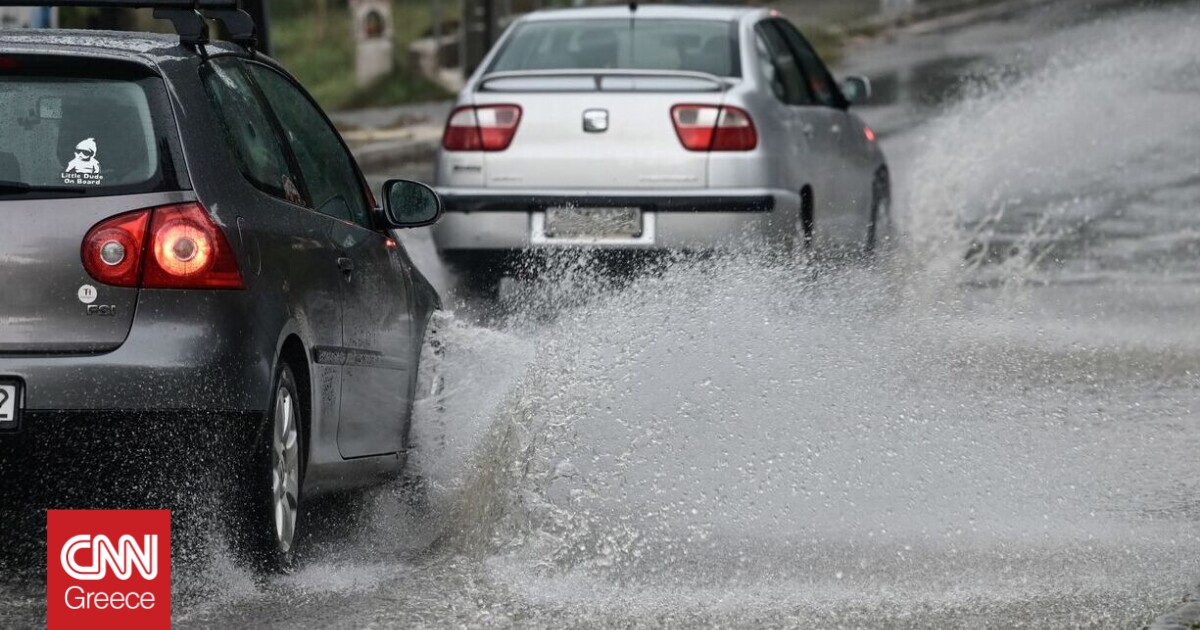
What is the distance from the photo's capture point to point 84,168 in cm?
560

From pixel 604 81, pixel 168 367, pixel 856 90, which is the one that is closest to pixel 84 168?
pixel 168 367

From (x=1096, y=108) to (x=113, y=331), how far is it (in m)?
17.3

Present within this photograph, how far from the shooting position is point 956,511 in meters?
6.74

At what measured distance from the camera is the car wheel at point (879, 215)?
13.0 metres

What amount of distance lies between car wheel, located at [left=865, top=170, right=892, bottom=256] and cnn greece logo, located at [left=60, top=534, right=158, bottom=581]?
805 cm

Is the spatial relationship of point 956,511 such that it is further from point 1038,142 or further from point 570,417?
point 1038,142

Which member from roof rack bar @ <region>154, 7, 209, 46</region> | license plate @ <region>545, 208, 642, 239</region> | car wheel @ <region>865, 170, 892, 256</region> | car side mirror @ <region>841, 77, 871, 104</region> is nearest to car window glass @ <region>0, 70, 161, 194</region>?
roof rack bar @ <region>154, 7, 209, 46</region>

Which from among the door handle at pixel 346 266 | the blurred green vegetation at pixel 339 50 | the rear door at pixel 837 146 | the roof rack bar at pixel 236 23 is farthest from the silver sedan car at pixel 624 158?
the blurred green vegetation at pixel 339 50

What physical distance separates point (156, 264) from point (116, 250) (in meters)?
0.10

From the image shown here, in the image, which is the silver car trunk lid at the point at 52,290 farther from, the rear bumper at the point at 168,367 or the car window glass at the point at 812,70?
the car window glass at the point at 812,70

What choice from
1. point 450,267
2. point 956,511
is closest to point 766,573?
point 956,511

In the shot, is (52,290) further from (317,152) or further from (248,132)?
(317,152)

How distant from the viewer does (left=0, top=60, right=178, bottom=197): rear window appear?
5.58m

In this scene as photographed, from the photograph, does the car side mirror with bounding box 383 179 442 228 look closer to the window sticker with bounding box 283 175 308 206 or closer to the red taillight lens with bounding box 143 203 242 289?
the window sticker with bounding box 283 175 308 206
